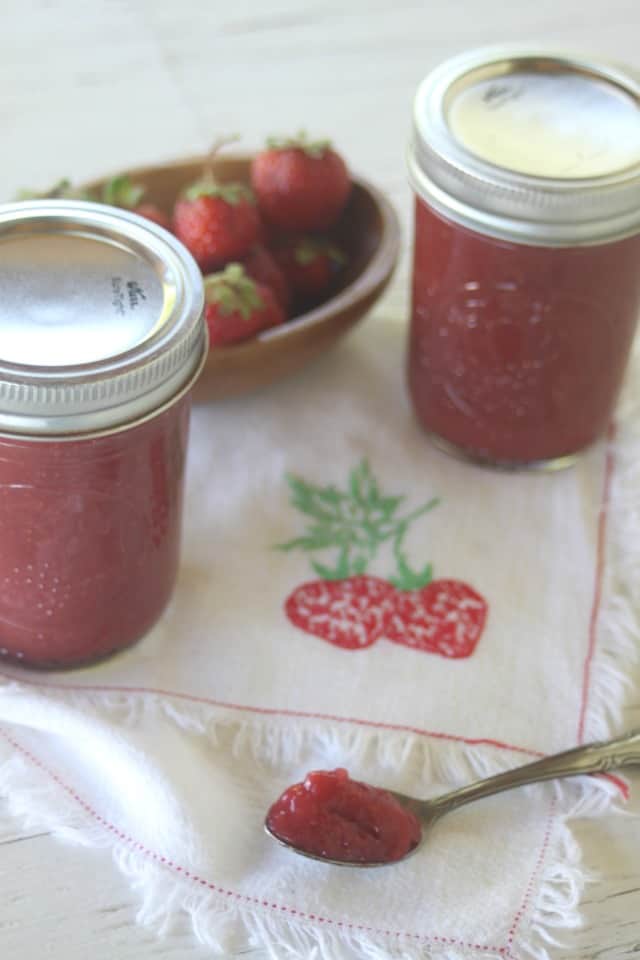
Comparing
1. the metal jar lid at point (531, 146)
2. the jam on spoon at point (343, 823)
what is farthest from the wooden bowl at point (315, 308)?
the jam on spoon at point (343, 823)

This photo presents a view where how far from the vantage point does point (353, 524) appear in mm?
1053

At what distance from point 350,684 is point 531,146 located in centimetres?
42

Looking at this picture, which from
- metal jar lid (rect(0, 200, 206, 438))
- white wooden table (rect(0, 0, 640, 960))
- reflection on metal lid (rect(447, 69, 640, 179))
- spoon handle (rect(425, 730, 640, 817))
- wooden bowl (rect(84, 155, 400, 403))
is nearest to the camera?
metal jar lid (rect(0, 200, 206, 438))

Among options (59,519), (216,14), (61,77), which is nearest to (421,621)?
(59,519)

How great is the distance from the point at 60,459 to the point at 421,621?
33 cm

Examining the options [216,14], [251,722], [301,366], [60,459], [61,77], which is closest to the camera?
[60,459]

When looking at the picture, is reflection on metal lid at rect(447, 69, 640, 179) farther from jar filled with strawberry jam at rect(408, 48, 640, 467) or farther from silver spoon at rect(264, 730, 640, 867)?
silver spoon at rect(264, 730, 640, 867)

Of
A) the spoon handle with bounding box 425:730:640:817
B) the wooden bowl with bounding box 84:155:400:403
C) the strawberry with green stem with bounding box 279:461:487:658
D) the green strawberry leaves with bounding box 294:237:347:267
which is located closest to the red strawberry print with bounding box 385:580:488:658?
the strawberry with green stem with bounding box 279:461:487:658

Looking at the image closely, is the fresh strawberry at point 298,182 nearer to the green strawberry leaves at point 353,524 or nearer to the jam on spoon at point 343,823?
the green strawberry leaves at point 353,524

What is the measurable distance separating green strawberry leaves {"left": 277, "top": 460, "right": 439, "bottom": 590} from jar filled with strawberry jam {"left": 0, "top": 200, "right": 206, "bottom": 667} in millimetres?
157

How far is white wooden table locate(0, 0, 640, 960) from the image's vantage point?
143cm

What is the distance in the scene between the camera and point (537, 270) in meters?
0.96

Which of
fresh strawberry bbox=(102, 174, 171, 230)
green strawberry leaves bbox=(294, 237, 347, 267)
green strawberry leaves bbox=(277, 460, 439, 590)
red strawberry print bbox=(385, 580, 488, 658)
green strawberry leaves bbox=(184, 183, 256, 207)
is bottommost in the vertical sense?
red strawberry print bbox=(385, 580, 488, 658)

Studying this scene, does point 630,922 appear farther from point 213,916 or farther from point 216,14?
point 216,14
